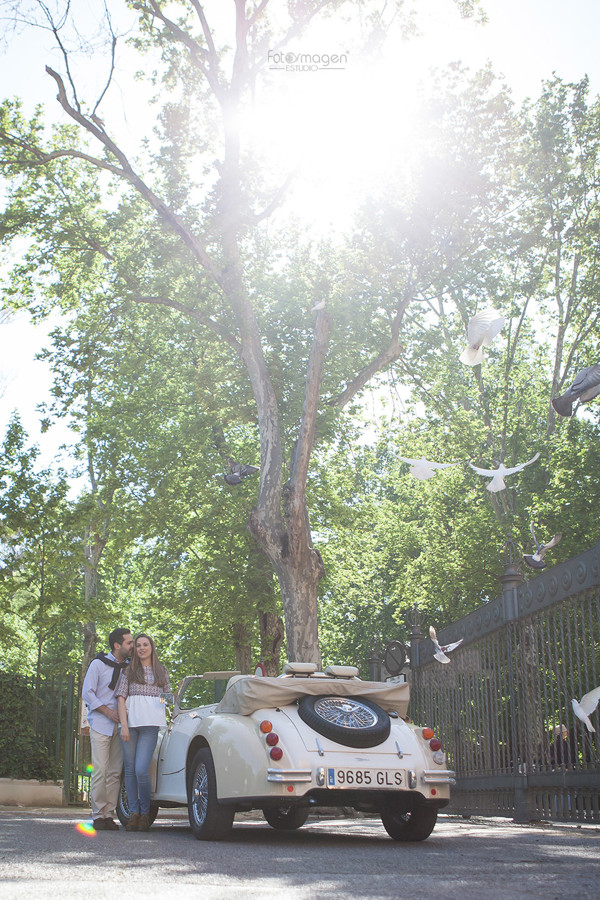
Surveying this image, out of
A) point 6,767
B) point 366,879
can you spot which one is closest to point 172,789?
point 366,879

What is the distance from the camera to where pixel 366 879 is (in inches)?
186

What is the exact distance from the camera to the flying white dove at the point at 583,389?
1092cm

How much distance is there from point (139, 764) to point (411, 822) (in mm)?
2572

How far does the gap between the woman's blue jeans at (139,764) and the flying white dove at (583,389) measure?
580 cm

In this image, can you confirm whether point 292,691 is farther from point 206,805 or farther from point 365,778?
point 206,805

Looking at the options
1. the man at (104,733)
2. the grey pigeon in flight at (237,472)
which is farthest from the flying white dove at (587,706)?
the grey pigeon in flight at (237,472)

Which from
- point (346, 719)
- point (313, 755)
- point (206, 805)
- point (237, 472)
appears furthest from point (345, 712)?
point (237, 472)

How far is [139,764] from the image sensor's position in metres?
8.56

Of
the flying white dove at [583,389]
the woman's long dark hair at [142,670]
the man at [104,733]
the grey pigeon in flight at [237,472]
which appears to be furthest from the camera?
the grey pigeon in flight at [237,472]

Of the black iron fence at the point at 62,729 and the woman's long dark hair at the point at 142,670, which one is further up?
the woman's long dark hair at the point at 142,670

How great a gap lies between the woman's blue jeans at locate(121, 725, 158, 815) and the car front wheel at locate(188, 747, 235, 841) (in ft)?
3.08

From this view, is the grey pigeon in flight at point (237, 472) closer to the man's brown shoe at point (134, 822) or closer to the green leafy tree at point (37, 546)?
the green leafy tree at point (37, 546)

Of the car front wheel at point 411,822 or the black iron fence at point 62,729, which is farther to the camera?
the black iron fence at point 62,729

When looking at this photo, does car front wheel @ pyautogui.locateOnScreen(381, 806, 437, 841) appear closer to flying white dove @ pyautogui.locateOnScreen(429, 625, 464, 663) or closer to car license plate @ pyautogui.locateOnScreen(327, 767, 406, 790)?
car license plate @ pyautogui.locateOnScreen(327, 767, 406, 790)
